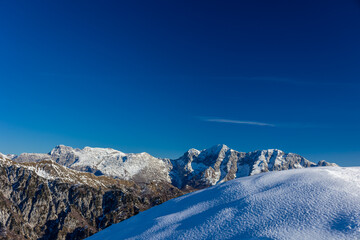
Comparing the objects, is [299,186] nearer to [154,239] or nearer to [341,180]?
[341,180]

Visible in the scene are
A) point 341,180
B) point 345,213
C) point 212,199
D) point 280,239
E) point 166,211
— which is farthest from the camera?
point 166,211

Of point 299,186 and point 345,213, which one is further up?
point 299,186

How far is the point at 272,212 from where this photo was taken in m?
13.3

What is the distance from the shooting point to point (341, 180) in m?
15.5

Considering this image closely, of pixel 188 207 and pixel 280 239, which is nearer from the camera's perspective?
pixel 280 239

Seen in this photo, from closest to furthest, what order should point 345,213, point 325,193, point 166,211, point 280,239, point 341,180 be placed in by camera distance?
1. point 280,239
2. point 345,213
3. point 325,193
4. point 341,180
5. point 166,211

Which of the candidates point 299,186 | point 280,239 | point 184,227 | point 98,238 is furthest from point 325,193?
point 98,238

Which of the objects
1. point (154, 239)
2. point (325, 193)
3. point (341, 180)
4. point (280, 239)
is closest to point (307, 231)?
point (280, 239)

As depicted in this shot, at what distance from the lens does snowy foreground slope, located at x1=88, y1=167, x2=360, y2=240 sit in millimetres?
11461

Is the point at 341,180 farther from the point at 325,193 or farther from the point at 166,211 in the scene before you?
the point at 166,211

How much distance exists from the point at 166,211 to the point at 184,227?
4858 mm

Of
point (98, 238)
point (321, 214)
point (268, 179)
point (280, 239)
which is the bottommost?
point (98, 238)

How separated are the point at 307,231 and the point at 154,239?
8.30m

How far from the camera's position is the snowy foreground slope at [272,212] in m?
11.5
